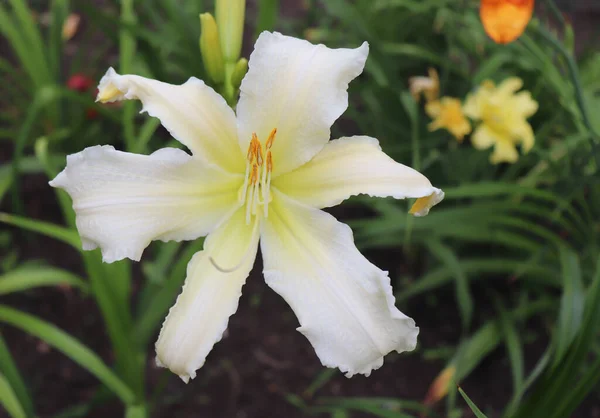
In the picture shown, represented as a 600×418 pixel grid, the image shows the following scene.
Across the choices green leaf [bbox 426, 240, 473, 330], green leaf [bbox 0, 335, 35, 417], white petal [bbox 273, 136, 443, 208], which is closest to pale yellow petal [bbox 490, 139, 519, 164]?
green leaf [bbox 426, 240, 473, 330]

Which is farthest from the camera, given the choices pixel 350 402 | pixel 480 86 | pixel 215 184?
pixel 480 86

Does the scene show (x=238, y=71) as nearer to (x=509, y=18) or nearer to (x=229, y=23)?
(x=229, y=23)

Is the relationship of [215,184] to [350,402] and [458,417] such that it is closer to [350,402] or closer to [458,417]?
[350,402]

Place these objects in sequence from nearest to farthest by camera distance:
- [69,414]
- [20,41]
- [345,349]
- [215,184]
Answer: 1. [345,349]
2. [215,184]
3. [69,414]
4. [20,41]

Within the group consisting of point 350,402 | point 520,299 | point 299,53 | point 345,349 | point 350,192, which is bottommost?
point 520,299

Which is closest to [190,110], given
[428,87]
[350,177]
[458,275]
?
[350,177]

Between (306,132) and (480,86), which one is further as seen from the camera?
(480,86)

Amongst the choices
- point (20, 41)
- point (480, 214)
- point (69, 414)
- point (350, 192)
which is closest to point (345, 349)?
point (350, 192)

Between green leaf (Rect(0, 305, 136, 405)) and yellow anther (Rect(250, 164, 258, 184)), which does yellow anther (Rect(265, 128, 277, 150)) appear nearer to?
yellow anther (Rect(250, 164, 258, 184))
